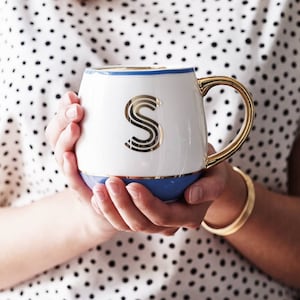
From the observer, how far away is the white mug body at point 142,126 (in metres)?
0.58

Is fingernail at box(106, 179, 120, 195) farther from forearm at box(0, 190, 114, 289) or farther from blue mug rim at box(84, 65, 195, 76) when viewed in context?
forearm at box(0, 190, 114, 289)

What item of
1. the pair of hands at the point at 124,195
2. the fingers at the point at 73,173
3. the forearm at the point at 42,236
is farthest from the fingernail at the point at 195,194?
the forearm at the point at 42,236

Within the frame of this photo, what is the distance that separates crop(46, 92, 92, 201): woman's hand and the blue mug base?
15mm

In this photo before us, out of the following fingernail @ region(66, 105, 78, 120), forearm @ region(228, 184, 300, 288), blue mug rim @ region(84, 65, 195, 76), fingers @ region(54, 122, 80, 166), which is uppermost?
blue mug rim @ region(84, 65, 195, 76)

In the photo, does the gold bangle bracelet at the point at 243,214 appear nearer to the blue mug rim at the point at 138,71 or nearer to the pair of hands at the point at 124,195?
the pair of hands at the point at 124,195

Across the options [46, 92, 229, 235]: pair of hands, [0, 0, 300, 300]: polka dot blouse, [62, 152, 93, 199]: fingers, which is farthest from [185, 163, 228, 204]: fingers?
[0, 0, 300, 300]: polka dot blouse

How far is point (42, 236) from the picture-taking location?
0.88 meters

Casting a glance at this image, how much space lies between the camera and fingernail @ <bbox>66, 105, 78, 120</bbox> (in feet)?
2.01

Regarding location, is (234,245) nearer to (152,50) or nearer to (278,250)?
(278,250)

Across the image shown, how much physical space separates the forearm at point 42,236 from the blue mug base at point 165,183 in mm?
205

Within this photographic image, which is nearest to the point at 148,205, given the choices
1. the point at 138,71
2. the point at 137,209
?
the point at 137,209

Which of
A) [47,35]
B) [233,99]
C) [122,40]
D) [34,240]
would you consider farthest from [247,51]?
[34,240]

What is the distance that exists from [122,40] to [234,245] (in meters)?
0.32

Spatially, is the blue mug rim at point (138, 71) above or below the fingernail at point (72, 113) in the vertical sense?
above
